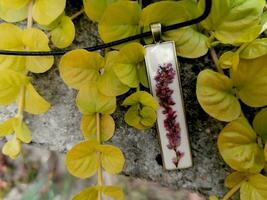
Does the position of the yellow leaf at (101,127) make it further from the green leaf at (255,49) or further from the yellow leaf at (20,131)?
the green leaf at (255,49)

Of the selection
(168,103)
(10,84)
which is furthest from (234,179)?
(10,84)

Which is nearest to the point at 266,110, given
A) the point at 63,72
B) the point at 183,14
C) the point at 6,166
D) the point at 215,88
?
the point at 215,88

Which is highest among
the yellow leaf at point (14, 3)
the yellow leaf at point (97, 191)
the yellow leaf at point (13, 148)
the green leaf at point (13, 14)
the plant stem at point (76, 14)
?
the yellow leaf at point (14, 3)

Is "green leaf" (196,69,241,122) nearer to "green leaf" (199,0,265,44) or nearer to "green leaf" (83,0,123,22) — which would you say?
"green leaf" (199,0,265,44)

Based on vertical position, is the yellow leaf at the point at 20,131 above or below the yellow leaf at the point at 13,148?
above

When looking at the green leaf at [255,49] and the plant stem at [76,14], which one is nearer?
the green leaf at [255,49]

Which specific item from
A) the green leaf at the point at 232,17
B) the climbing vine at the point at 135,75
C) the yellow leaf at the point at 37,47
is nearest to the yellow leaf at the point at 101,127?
the climbing vine at the point at 135,75
